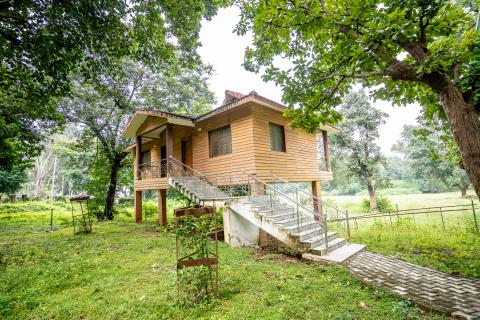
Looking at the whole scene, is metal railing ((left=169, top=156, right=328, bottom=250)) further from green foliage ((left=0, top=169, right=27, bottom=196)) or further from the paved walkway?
green foliage ((left=0, top=169, right=27, bottom=196))

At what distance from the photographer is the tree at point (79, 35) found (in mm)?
6237

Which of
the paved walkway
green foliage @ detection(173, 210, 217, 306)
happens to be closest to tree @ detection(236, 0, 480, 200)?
the paved walkway

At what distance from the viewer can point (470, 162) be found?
3.78 m

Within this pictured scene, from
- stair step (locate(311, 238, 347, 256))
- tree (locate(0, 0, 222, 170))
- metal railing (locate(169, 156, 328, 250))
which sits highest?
tree (locate(0, 0, 222, 170))

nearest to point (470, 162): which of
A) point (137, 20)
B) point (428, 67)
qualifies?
point (428, 67)

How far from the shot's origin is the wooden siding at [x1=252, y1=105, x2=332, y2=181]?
32.2 feet

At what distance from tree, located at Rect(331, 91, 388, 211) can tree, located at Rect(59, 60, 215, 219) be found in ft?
45.8

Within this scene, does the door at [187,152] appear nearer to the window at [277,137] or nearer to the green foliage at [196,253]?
the window at [277,137]

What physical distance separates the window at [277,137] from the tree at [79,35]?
4625mm

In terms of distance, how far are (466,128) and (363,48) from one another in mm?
2113

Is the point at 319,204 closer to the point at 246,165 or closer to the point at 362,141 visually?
the point at 246,165

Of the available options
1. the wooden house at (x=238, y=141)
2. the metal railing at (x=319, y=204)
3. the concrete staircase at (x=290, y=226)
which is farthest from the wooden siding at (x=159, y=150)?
the metal railing at (x=319, y=204)

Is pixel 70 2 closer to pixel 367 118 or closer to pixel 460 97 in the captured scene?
pixel 460 97

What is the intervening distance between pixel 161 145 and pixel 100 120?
13.5ft
